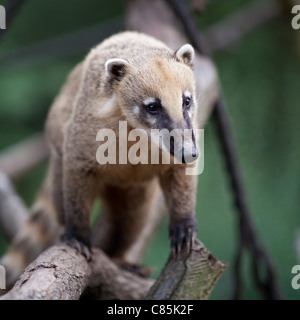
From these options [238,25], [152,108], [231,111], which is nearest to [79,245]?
[152,108]

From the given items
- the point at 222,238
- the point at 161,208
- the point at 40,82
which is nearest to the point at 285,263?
the point at 222,238

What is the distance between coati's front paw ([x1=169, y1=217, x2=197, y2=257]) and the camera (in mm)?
2303

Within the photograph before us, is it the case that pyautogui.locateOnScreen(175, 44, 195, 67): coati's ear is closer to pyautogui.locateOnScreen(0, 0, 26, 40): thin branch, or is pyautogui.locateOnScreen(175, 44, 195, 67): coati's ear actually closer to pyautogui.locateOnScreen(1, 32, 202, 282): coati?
pyautogui.locateOnScreen(1, 32, 202, 282): coati

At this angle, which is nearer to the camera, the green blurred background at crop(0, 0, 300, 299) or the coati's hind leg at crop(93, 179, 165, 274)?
the coati's hind leg at crop(93, 179, 165, 274)

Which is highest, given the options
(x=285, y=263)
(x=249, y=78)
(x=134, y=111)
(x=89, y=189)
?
(x=249, y=78)

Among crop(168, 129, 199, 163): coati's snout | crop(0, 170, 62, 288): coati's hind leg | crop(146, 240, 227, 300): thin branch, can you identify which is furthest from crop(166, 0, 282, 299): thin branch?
crop(168, 129, 199, 163): coati's snout

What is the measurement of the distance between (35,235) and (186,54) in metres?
1.44

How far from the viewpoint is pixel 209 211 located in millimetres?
5348

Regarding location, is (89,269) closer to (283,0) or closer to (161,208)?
(161,208)

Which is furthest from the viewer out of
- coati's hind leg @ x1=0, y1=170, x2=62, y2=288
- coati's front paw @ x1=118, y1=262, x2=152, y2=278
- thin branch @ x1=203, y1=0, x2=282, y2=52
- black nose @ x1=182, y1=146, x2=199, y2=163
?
thin branch @ x1=203, y1=0, x2=282, y2=52

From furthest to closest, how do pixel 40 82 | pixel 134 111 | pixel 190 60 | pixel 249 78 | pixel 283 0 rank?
pixel 40 82 < pixel 249 78 < pixel 283 0 < pixel 190 60 < pixel 134 111

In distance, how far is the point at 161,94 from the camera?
2064 millimetres

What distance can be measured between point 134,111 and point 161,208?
1.31 meters

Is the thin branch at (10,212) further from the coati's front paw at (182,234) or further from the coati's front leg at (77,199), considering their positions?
the coati's front paw at (182,234)
